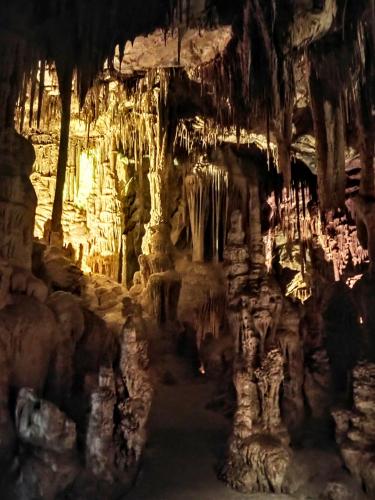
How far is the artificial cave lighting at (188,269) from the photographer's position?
23.8 ft

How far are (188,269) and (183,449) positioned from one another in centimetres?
533

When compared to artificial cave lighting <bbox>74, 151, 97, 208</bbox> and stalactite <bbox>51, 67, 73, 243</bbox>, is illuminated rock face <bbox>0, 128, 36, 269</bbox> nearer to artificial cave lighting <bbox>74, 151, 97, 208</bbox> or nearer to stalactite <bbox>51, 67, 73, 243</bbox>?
stalactite <bbox>51, 67, 73, 243</bbox>

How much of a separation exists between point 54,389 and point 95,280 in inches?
195

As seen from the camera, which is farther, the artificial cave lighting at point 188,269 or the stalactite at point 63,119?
the stalactite at point 63,119

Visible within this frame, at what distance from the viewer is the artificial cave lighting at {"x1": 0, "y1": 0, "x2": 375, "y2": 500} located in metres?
7.27

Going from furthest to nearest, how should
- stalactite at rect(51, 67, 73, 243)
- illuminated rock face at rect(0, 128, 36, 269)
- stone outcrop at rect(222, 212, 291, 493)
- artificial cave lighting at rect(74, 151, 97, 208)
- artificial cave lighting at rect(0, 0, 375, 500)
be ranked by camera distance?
artificial cave lighting at rect(74, 151, 97, 208)
stalactite at rect(51, 67, 73, 243)
illuminated rock face at rect(0, 128, 36, 269)
stone outcrop at rect(222, 212, 291, 493)
artificial cave lighting at rect(0, 0, 375, 500)

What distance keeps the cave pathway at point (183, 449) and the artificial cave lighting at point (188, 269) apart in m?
0.04

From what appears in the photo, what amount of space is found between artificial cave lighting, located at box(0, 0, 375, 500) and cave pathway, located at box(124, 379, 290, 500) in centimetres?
4

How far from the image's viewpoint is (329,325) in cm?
938

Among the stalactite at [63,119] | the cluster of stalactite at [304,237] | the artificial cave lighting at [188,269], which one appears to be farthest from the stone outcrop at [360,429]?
the cluster of stalactite at [304,237]

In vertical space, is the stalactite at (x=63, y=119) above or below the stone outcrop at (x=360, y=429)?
above

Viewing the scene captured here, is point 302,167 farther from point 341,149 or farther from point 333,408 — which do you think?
point 333,408

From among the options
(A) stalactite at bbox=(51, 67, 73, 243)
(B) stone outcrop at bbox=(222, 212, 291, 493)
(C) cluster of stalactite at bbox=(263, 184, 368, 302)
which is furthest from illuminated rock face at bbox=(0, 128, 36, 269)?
(C) cluster of stalactite at bbox=(263, 184, 368, 302)

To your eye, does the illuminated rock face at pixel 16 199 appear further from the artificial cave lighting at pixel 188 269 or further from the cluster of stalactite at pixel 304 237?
the cluster of stalactite at pixel 304 237
